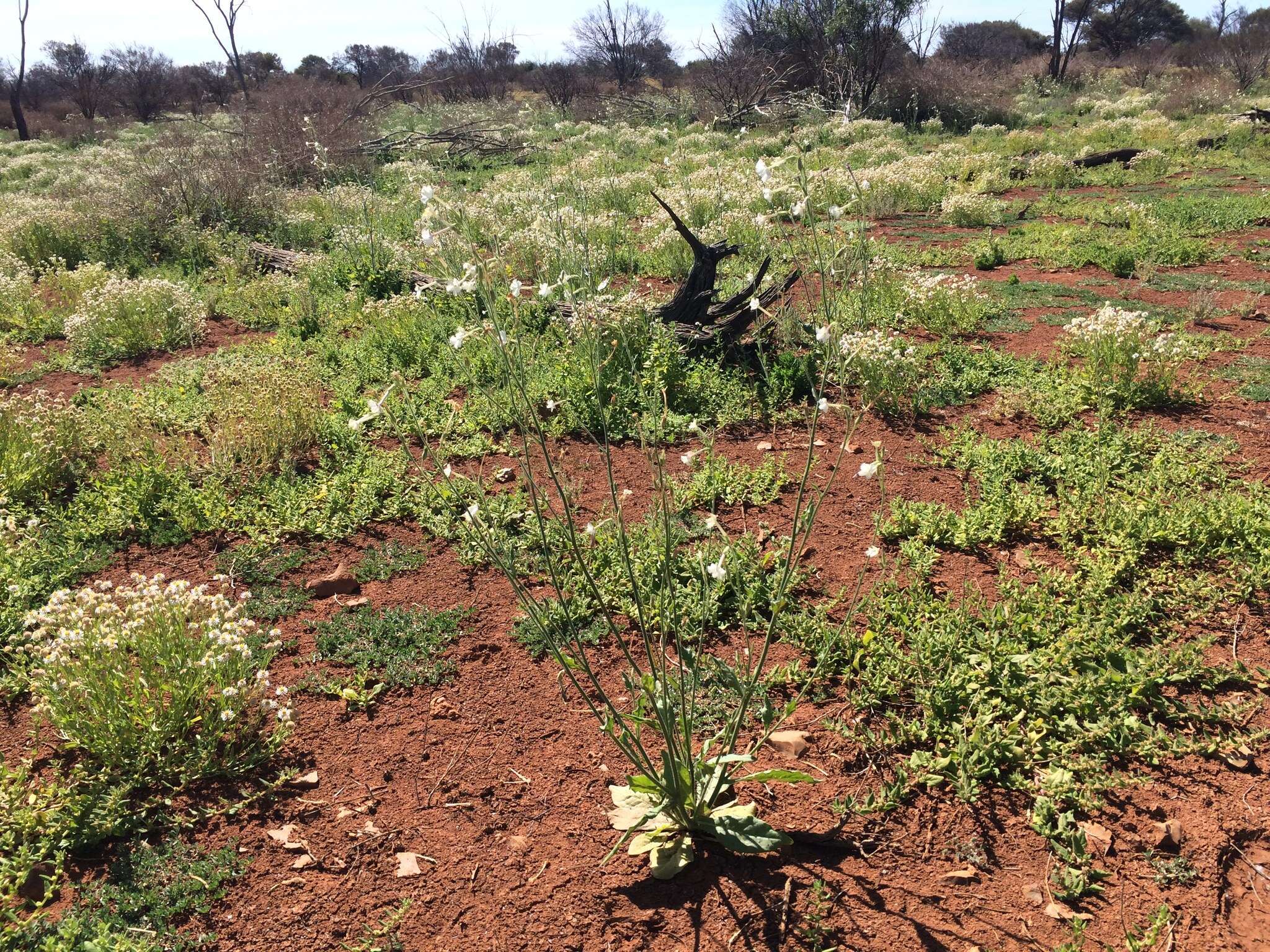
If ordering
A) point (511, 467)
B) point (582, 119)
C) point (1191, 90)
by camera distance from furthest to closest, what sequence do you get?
point (582, 119), point (1191, 90), point (511, 467)

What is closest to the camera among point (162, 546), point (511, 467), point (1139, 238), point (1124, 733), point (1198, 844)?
point (1198, 844)

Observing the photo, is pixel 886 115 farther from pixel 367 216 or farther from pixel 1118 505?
pixel 1118 505

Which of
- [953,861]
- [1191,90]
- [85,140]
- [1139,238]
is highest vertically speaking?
[85,140]

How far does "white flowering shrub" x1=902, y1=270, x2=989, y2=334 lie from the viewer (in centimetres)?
631

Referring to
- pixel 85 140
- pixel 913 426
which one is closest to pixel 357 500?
pixel 913 426

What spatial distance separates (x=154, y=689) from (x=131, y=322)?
552 cm

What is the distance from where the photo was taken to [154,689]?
113 inches

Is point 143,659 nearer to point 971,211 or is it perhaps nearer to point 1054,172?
point 971,211

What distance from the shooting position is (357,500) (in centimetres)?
448

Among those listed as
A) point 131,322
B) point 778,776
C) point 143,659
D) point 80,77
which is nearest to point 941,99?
point 131,322

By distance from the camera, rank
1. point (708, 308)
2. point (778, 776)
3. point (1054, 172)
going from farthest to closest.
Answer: point (1054, 172) < point (708, 308) < point (778, 776)

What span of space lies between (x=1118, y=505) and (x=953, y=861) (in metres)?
2.28

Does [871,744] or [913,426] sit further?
[913,426]

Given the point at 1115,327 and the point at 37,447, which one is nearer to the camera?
the point at 37,447
